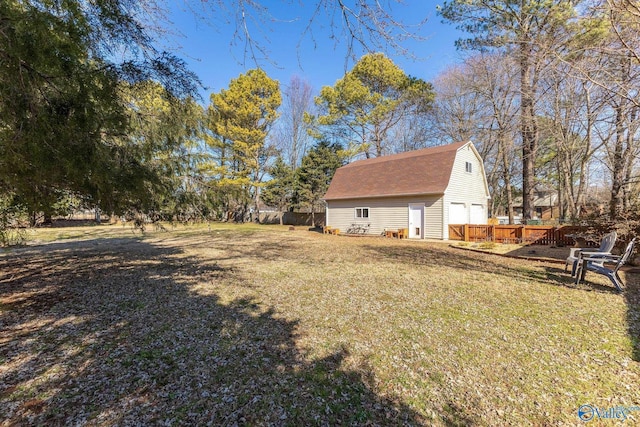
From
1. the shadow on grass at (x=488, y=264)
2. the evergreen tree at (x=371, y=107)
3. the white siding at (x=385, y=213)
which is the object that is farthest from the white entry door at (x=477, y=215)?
the evergreen tree at (x=371, y=107)

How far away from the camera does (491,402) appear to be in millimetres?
2424

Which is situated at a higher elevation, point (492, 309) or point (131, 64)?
point (131, 64)

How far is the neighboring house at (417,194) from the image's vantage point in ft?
48.9

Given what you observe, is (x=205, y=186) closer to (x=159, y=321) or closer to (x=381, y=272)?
(x=159, y=321)

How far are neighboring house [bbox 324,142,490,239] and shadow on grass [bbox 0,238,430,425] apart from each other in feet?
40.7

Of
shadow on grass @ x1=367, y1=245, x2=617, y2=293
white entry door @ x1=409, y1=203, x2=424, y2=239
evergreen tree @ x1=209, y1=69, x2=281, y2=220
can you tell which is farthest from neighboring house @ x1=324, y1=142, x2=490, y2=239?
evergreen tree @ x1=209, y1=69, x2=281, y2=220

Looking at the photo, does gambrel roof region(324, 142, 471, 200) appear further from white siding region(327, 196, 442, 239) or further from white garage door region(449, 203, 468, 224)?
white garage door region(449, 203, 468, 224)

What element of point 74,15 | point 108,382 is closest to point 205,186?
point 74,15

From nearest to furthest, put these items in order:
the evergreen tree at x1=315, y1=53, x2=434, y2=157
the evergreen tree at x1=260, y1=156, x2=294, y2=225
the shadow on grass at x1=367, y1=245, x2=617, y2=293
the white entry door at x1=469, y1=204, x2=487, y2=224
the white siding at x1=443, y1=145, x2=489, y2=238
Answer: the shadow on grass at x1=367, y1=245, x2=617, y2=293 → the white siding at x1=443, y1=145, x2=489, y2=238 → the white entry door at x1=469, y1=204, x2=487, y2=224 → the evergreen tree at x1=315, y1=53, x2=434, y2=157 → the evergreen tree at x1=260, y1=156, x2=294, y2=225

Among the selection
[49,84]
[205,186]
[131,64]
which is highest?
[131,64]

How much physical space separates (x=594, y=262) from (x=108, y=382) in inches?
330

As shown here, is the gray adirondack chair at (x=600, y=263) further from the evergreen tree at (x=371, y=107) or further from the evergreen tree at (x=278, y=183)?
the evergreen tree at (x=278, y=183)

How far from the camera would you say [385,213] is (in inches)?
663

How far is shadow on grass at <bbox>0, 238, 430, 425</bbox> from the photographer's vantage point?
7.51 feet
